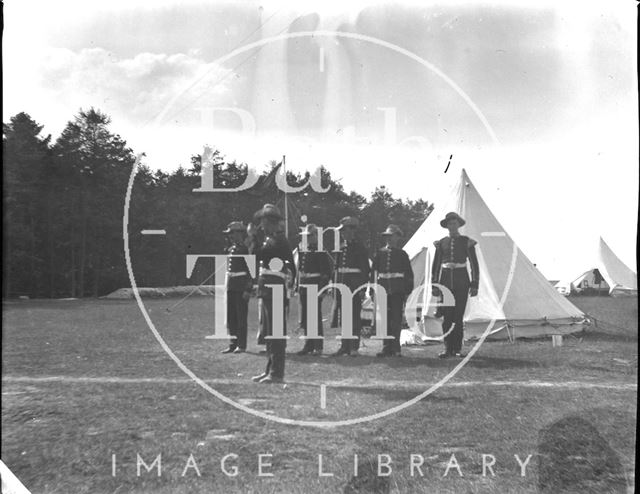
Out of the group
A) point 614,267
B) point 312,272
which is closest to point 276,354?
point 312,272

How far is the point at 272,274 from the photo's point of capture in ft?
11.6

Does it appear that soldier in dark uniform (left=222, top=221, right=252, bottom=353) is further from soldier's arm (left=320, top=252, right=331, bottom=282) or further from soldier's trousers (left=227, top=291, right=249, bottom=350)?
soldier's arm (left=320, top=252, right=331, bottom=282)

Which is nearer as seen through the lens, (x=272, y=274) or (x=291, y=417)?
(x=291, y=417)

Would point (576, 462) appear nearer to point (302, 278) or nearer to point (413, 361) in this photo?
point (413, 361)

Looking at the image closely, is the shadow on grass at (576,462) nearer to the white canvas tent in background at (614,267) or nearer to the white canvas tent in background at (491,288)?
the white canvas tent in background at (491,288)

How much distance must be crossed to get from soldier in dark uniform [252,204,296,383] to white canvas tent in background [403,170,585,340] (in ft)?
2.53

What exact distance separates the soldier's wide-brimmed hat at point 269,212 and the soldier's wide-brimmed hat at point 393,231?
0.65 meters

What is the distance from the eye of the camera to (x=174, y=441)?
296 cm

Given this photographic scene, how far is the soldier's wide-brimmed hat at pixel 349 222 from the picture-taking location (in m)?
3.00

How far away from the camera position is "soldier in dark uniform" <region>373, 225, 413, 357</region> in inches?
142

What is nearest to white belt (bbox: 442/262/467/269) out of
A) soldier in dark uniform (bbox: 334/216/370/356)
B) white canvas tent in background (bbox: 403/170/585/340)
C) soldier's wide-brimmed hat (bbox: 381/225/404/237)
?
white canvas tent in background (bbox: 403/170/585/340)

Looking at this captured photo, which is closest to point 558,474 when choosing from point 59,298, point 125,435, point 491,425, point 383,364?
point 491,425

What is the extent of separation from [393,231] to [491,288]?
250 centimetres

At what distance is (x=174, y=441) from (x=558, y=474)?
1809 mm
